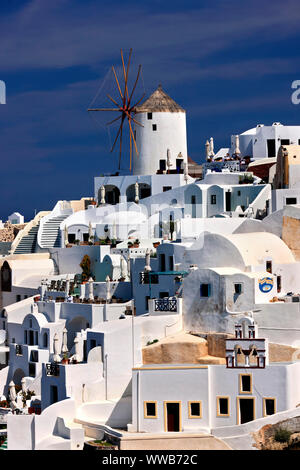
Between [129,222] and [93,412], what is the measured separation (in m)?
15.9

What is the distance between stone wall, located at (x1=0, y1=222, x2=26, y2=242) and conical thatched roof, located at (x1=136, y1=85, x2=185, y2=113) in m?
12.1

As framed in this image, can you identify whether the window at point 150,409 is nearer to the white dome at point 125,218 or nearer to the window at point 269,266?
the window at point 269,266

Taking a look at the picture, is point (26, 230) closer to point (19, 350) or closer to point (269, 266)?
point (19, 350)

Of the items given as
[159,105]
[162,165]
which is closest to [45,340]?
[162,165]

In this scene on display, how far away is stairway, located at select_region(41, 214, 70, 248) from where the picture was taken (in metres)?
68.6

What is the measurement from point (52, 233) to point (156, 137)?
7518mm

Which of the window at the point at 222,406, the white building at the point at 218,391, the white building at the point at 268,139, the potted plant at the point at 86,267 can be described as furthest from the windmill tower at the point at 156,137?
the window at the point at 222,406

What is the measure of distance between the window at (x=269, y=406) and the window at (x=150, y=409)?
12.6 feet

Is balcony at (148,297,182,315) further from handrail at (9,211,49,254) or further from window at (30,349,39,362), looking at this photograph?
handrail at (9,211,49,254)

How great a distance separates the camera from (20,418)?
5075 cm

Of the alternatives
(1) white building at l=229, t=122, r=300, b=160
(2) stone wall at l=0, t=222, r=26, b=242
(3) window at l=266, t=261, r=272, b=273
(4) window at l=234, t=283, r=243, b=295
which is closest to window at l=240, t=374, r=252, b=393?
(4) window at l=234, t=283, r=243, b=295

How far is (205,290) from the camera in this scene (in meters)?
51.9

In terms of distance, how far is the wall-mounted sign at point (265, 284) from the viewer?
51125mm

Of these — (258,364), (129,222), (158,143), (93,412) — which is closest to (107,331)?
(93,412)
